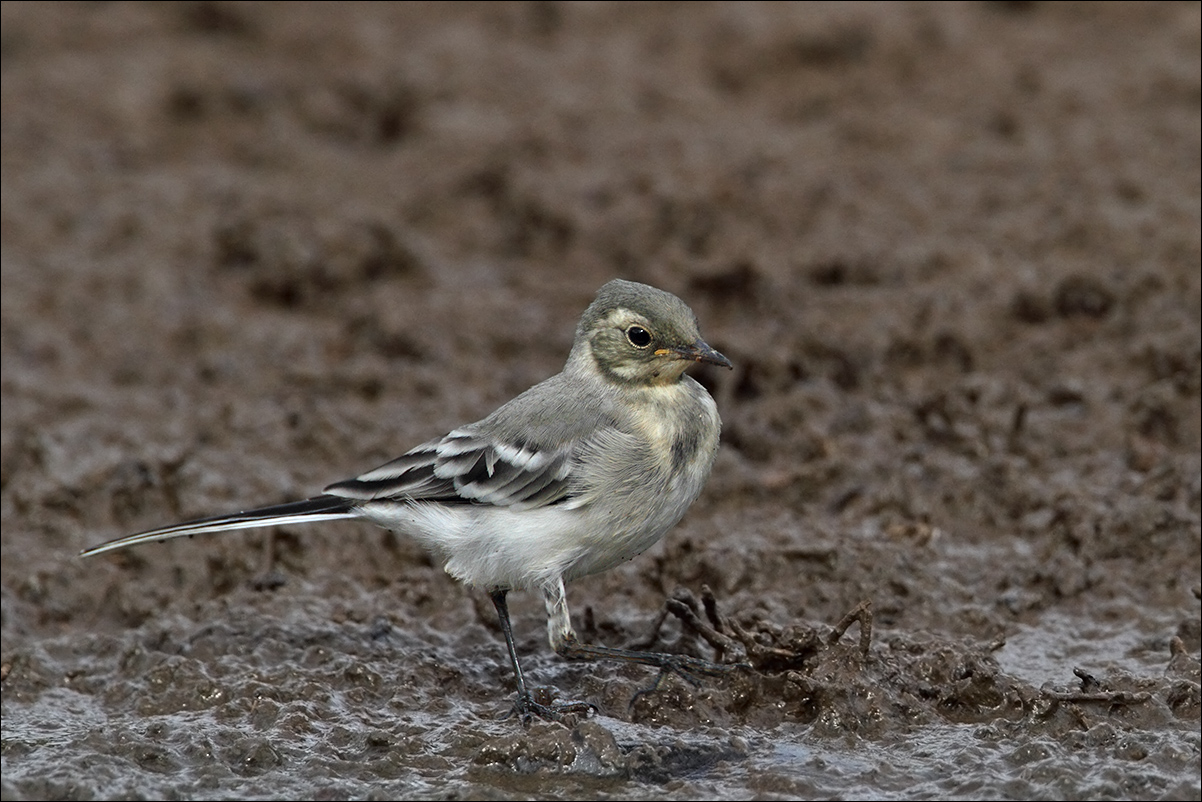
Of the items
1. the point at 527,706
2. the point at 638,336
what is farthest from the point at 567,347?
the point at 527,706

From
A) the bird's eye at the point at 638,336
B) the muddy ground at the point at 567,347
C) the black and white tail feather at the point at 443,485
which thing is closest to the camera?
the muddy ground at the point at 567,347

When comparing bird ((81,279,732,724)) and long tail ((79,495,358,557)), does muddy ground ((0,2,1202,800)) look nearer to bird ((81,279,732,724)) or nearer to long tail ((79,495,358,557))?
bird ((81,279,732,724))

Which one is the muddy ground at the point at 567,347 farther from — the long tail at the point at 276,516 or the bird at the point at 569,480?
the long tail at the point at 276,516

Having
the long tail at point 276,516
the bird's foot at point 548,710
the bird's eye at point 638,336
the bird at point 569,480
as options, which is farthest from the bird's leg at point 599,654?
the bird's eye at point 638,336

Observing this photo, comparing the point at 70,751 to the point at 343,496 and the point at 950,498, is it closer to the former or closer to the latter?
the point at 343,496

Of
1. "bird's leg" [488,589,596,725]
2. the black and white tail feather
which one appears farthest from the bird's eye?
"bird's leg" [488,589,596,725]

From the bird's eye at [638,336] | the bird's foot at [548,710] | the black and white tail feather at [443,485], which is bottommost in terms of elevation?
the bird's foot at [548,710]

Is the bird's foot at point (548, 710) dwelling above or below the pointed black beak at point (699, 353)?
below

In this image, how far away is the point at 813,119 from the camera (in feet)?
42.0

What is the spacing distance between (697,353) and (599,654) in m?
1.39

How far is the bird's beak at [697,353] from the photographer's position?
6.48m

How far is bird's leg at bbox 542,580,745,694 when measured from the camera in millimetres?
6453

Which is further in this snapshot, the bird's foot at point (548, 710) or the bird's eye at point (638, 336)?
the bird's eye at point (638, 336)

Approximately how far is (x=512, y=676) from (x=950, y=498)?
2903mm
